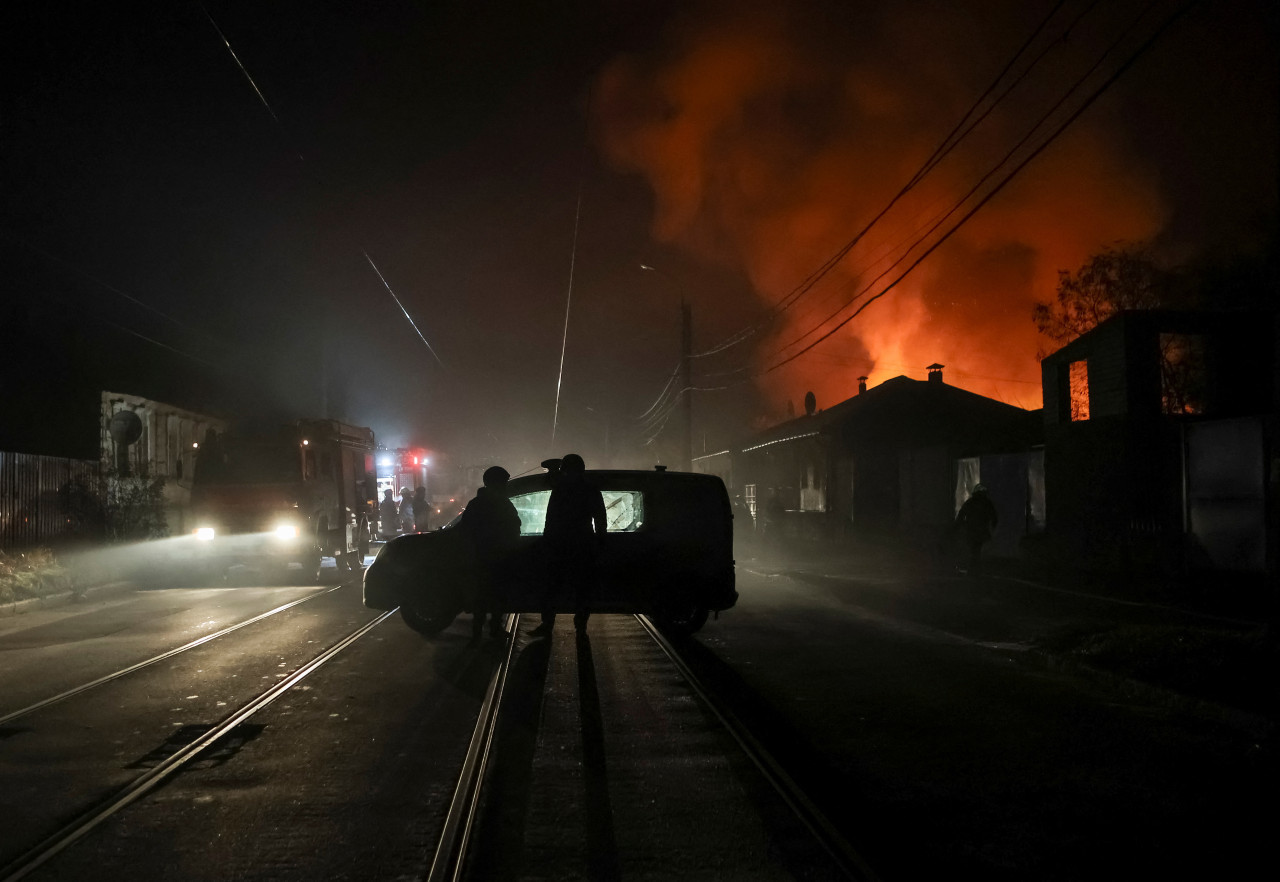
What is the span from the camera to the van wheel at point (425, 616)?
1149cm

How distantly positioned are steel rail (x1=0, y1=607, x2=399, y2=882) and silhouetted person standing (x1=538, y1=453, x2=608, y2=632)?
2.40m

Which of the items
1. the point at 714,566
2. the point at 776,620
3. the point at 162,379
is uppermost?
the point at 162,379

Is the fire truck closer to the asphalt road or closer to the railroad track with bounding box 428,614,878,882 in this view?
the asphalt road

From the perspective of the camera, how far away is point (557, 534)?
32.6 feet

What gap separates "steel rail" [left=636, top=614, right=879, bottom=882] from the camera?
176 inches

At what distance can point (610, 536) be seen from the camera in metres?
10.8

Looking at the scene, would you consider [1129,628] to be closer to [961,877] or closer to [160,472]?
[961,877]

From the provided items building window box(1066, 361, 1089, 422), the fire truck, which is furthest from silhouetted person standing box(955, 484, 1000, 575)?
building window box(1066, 361, 1089, 422)

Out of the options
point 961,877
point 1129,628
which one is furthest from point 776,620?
point 961,877

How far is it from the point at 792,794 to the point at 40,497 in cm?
2086

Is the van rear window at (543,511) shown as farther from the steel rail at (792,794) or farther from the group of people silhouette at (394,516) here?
the group of people silhouette at (394,516)

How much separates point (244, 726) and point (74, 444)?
29.6 m

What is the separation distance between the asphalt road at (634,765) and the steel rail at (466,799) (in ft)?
0.28

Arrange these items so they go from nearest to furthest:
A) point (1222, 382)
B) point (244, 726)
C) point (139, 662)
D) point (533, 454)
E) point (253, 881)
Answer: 1. point (253, 881)
2. point (244, 726)
3. point (139, 662)
4. point (1222, 382)
5. point (533, 454)
